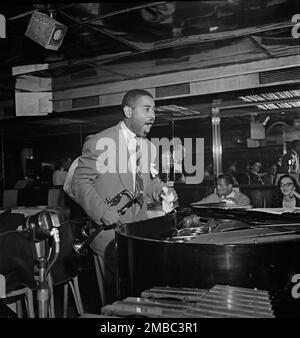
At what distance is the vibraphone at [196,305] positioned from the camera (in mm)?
1398

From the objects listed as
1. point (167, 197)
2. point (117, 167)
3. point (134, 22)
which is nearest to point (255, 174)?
point (134, 22)

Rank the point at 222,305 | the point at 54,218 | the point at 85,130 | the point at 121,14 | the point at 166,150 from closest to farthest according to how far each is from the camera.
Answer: the point at 222,305 → the point at 54,218 → the point at 121,14 → the point at 166,150 → the point at 85,130

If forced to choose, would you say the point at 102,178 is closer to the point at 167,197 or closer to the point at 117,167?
the point at 117,167

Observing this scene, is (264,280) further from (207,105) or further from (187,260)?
(207,105)

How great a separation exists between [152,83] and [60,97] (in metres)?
1.70

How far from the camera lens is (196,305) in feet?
4.80

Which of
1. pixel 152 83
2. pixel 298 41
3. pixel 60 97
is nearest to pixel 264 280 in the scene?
pixel 298 41

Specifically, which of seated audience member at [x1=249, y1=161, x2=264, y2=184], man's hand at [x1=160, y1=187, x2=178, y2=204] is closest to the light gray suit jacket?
man's hand at [x1=160, y1=187, x2=178, y2=204]

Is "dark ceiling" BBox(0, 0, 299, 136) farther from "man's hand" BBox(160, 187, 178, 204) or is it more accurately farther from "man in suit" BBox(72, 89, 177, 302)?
"man's hand" BBox(160, 187, 178, 204)

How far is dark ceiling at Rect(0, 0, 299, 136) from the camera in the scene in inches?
134

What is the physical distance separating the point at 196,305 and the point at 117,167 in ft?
4.30

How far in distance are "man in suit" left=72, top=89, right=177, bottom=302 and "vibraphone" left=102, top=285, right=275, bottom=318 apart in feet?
3.00

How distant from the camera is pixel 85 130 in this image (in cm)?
A: 916

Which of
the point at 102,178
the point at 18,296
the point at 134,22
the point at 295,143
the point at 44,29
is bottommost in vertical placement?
the point at 18,296
